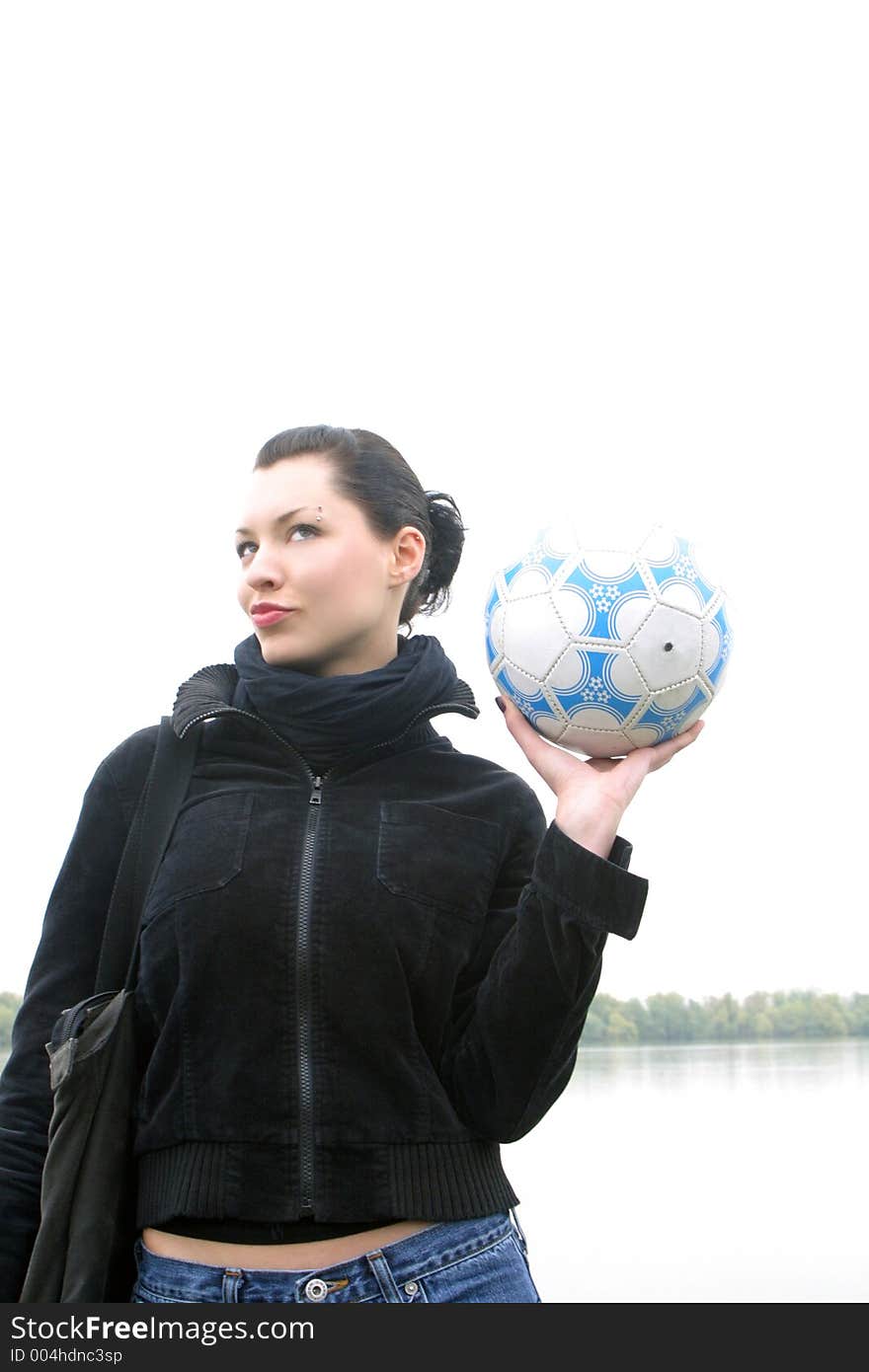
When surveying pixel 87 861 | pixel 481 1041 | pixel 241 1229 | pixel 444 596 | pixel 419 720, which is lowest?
pixel 241 1229

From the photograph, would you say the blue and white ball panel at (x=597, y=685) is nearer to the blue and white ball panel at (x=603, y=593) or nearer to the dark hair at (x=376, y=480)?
the blue and white ball panel at (x=603, y=593)

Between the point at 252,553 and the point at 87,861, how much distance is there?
58cm

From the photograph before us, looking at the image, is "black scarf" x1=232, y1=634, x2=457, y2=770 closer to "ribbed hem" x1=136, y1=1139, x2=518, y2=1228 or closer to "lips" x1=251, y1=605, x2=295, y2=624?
"lips" x1=251, y1=605, x2=295, y2=624

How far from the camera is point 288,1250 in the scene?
79.7 inches

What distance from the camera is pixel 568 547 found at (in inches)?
→ 94.7

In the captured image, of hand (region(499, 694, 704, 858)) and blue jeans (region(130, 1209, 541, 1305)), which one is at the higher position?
hand (region(499, 694, 704, 858))

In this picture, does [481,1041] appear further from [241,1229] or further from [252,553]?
[252,553]

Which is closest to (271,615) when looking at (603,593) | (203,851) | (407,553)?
(407,553)

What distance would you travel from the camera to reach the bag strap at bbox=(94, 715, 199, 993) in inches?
88.6

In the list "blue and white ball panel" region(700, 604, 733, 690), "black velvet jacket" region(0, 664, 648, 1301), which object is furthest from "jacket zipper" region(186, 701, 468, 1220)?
"blue and white ball panel" region(700, 604, 733, 690)

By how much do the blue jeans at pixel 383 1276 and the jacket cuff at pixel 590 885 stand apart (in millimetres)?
483

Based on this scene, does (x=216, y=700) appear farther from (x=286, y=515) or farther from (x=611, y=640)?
(x=611, y=640)

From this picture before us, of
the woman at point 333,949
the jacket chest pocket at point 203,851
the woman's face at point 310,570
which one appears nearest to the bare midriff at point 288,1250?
the woman at point 333,949

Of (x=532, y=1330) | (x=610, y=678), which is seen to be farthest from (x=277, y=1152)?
(x=610, y=678)
